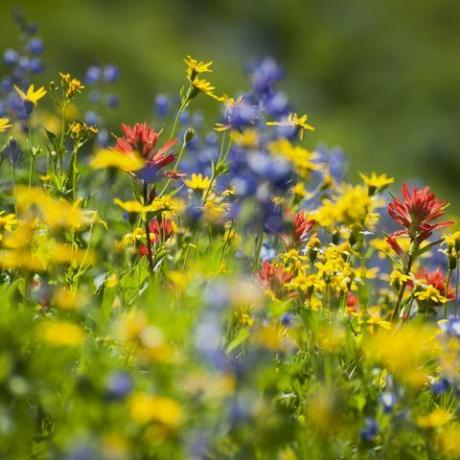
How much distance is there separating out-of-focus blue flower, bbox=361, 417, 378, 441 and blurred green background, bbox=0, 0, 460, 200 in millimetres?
8161

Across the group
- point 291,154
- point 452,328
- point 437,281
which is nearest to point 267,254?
point 437,281

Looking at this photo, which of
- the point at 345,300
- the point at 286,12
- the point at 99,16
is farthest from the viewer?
the point at 286,12

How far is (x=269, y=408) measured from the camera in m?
1.53

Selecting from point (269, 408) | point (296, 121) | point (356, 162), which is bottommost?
point (269, 408)

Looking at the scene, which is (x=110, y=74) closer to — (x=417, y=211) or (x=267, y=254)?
(x=267, y=254)

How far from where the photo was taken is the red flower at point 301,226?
2.12 metres

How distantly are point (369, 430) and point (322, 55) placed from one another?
34.7 feet

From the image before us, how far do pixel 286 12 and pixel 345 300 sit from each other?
10597 mm

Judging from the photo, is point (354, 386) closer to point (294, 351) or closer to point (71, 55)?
point (294, 351)

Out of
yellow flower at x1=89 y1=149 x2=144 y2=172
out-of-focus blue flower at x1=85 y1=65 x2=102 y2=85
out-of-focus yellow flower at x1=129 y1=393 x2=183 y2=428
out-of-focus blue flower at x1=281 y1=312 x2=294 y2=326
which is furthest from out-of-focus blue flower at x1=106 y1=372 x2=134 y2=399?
out-of-focus blue flower at x1=85 y1=65 x2=102 y2=85

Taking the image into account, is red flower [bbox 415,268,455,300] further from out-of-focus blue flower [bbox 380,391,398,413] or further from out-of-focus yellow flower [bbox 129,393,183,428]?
out-of-focus yellow flower [bbox 129,393,183,428]

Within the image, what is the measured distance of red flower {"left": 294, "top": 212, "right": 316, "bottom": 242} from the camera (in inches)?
83.4

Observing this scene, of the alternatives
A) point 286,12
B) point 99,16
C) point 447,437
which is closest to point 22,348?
point 447,437

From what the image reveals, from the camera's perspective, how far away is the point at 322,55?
38.9 feet
